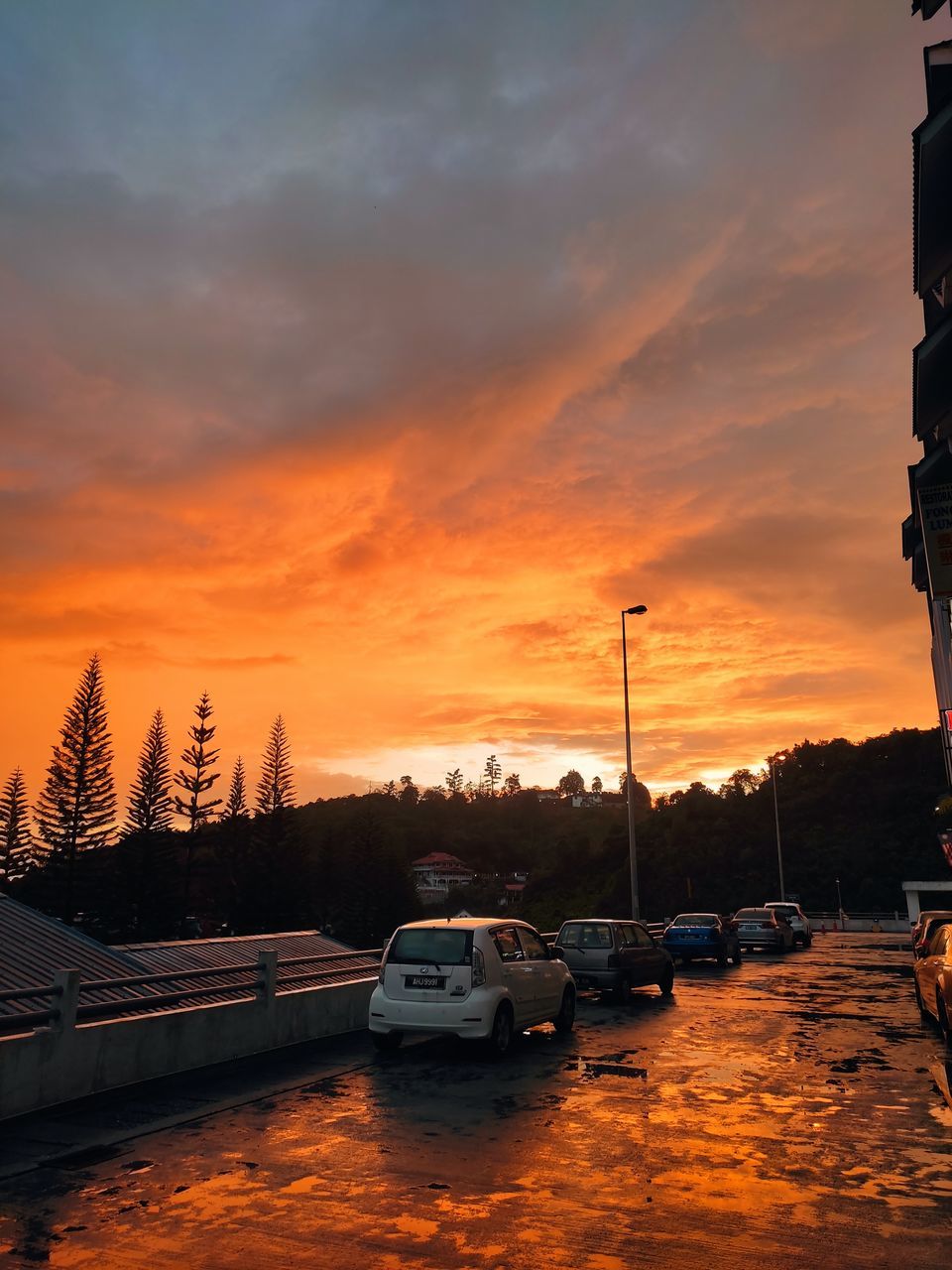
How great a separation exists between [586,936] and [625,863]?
116831mm

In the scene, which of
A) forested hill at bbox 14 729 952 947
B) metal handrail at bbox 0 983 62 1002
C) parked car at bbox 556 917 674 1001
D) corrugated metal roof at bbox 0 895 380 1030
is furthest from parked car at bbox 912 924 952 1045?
forested hill at bbox 14 729 952 947

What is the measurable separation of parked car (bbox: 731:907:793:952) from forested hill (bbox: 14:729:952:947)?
2047 inches

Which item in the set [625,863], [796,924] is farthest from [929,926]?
[625,863]

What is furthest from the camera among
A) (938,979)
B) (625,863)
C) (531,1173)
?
(625,863)

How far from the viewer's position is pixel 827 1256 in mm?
5078

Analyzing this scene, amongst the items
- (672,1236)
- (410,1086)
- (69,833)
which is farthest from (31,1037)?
(69,833)

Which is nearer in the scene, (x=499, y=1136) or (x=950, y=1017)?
(x=499, y=1136)

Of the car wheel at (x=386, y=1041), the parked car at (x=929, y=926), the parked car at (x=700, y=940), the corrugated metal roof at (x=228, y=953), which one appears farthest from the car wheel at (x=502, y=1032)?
the parked car at (x=700, y=940)

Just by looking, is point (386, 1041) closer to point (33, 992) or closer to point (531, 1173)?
point (33, 992)

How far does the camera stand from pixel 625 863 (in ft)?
429

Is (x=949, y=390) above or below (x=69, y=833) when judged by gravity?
above

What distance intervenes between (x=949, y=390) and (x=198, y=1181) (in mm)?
21435

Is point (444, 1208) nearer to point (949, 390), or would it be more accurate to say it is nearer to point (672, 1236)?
point (672, 1236)

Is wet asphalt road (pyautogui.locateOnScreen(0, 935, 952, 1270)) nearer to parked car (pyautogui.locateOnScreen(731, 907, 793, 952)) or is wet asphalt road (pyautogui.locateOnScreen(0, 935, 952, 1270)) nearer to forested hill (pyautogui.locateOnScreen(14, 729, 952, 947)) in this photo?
parked car (pyautogui.locateOnScreen(731, 907, 793, 952))
